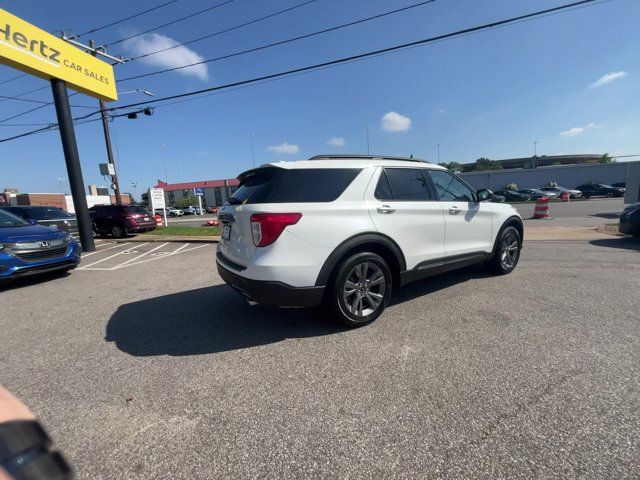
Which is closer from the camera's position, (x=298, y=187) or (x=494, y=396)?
(x=494, y=396)

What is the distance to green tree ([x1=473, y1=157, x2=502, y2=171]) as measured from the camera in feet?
276

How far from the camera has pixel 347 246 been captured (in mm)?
3176

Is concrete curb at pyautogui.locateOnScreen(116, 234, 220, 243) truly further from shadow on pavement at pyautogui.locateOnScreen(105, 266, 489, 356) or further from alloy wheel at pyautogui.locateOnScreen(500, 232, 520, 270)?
alloy wheel at pyautogui.locateOnScreen(500, 232, 520, 270)

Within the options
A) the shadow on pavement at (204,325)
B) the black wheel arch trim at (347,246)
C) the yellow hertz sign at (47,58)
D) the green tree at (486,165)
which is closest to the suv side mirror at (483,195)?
the black wheel arch trim at (347,246)

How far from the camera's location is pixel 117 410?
2215 mm

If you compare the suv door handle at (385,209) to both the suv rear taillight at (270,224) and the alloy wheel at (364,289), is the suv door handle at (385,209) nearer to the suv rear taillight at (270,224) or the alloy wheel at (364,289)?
the alloy wheel at (364,289)

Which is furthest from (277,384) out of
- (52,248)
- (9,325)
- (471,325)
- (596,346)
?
(52,248)

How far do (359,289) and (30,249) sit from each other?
19.6 feet

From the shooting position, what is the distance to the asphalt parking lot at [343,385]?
174 centimetres

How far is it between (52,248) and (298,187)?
560 cm

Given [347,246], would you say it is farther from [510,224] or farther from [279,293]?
[510,224]

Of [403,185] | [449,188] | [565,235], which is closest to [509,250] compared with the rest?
[449,188]

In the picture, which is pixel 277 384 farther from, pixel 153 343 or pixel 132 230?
pixel 132 230

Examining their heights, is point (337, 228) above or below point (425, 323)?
above
